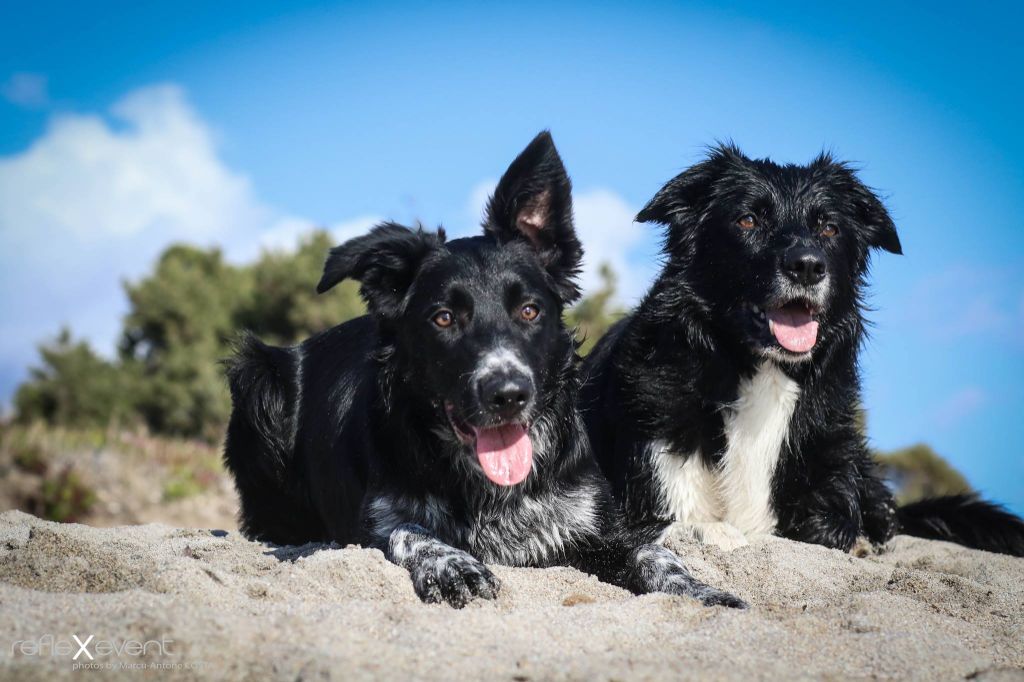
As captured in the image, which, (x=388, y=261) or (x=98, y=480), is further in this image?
A: (x=98, y=480)

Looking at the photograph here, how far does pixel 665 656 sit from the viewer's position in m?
3.39

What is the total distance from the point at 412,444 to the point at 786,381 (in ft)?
7.91

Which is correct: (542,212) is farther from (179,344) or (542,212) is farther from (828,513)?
(179,344)

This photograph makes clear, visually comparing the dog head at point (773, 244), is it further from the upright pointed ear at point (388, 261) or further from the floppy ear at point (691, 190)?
the upright pointed ear at point (388, 261)

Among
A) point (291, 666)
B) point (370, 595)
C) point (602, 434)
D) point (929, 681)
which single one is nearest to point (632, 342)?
point (602, 434)

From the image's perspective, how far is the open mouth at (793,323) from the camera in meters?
5.65

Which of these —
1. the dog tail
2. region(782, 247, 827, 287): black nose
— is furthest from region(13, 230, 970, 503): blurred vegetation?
region(782, 247, 827, 287): black nose

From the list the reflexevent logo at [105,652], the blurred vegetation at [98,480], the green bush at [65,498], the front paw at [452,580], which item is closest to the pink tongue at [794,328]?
the front paw at [452,580]

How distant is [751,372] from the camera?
5844mm

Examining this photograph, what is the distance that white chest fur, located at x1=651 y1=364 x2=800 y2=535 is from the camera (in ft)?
19.2

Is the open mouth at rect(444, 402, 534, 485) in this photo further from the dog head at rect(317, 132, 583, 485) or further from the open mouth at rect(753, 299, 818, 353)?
the open mouth at rect(753, 299, 818, 353)

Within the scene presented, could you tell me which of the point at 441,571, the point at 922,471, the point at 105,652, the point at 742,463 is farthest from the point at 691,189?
the point at 922,471

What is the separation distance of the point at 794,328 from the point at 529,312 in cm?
179

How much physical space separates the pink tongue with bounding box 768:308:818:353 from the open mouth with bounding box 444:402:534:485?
178 cm
